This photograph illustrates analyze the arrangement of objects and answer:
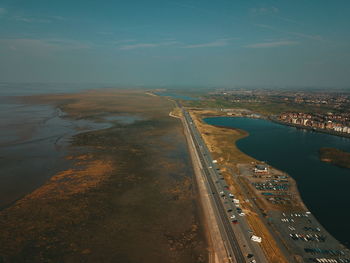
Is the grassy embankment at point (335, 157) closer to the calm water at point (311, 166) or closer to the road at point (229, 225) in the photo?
the calm water at point (311, 166)

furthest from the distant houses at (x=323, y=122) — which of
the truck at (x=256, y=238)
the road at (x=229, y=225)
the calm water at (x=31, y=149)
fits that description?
the calm water at (x=31, y=149)

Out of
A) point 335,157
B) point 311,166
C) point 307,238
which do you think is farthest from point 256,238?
point 335,157

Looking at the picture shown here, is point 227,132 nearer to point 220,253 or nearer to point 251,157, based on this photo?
point 251,157

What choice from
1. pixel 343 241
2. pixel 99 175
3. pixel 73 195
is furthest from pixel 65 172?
pixel 343 241

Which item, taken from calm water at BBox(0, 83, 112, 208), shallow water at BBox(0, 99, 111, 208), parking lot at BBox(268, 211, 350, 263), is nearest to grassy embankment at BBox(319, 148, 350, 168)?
parking lot at BBox(268, 211, 350, 263)

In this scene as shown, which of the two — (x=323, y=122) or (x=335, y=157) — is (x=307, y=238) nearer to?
(x=335, y=157)
